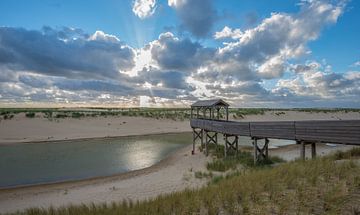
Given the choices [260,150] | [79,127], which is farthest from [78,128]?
[260,150]

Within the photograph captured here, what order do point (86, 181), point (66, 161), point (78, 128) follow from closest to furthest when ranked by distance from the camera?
1. point (86, 181)
2. point (66, 161)
3. point (78, 128)

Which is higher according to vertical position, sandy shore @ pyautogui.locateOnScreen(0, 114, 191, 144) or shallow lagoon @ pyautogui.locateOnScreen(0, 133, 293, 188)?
sandy shore @ pyautogui.locateOnScreen(0, 114, 191, 144)

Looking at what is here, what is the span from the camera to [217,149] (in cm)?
2439

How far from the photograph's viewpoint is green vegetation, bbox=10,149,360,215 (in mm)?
6508

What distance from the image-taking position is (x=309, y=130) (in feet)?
39.8

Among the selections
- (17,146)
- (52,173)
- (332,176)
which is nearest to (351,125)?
(332,176)

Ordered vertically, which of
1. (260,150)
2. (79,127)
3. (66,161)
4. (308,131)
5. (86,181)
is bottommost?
(86,181)

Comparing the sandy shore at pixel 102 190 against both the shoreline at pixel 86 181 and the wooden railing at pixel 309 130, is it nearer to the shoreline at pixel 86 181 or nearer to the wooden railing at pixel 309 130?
the shoreline at pixel 86 181

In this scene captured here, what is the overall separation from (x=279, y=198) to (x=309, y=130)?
19.7 feet

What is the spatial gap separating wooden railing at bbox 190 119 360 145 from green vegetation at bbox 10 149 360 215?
64.7 inches

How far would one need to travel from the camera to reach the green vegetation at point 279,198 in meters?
6.51

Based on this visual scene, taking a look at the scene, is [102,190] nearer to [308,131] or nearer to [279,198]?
[279,198]

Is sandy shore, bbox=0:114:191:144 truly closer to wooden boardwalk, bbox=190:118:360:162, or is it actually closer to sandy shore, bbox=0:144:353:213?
sandy shore, bbox=0:144:353:213

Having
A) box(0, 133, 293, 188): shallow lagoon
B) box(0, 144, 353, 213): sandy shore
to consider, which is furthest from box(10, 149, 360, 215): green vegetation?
box(0, 133, 293, 188): shallow lagoon
